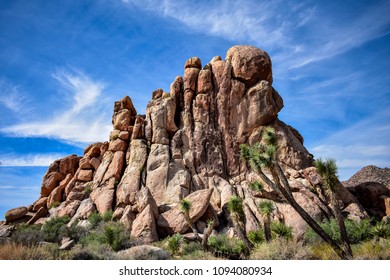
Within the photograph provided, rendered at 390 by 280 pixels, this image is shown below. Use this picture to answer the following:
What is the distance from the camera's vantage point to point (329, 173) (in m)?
13.4

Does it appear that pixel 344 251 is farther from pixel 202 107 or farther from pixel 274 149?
pixel 202 107

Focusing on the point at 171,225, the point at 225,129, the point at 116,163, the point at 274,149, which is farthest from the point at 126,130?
the point at 274,149

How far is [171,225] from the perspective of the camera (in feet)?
79.4

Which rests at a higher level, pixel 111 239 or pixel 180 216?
pixel 180 216

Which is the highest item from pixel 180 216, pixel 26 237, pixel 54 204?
pixel 54 204

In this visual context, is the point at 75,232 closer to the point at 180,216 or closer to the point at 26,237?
the point at 26,237

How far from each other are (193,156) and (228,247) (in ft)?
51.3

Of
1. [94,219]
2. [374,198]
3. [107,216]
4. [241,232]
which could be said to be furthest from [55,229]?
Result: [374,198]

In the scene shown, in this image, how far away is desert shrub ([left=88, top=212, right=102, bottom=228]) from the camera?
26.5 metres

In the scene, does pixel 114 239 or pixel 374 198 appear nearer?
pixel 114 239

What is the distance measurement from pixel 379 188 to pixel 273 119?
13790 mm

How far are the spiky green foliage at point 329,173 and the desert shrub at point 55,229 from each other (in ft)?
69.3

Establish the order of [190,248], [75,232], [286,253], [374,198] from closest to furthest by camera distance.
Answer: [286,253], [190,248], [75,232], [374,198]

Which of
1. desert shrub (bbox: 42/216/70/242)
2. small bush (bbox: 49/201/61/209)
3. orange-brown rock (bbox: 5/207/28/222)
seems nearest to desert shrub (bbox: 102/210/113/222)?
desert shrub (bbox: 42/216/70/242)
